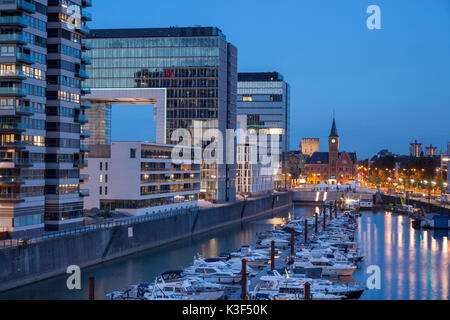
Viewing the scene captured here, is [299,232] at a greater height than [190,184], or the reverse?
[190,184]

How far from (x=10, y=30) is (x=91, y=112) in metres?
72.4

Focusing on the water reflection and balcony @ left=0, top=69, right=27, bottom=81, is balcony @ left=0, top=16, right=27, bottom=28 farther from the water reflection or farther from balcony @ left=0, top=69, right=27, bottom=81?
the water reflection

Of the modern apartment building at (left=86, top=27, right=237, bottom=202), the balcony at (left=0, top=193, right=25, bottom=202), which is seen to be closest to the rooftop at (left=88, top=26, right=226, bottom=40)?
the modern apartment building at (left=86, top=27, right=237, bottom=202)

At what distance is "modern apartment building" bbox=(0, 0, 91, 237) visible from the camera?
62906mm

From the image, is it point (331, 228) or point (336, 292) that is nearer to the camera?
point (336, 292)

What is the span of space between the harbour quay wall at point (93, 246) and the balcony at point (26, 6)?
24474 mm

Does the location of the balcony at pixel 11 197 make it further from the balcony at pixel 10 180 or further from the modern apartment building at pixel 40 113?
the balcony at pixel 10 180

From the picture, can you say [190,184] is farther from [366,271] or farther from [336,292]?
[336,292]

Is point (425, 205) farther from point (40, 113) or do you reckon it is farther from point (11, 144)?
point (11, 144)

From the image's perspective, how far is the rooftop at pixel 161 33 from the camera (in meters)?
146

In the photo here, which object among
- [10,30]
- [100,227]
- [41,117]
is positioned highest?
[10,30]

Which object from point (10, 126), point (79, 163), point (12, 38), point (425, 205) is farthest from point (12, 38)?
point (425, 205)

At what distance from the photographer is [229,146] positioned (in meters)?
153
